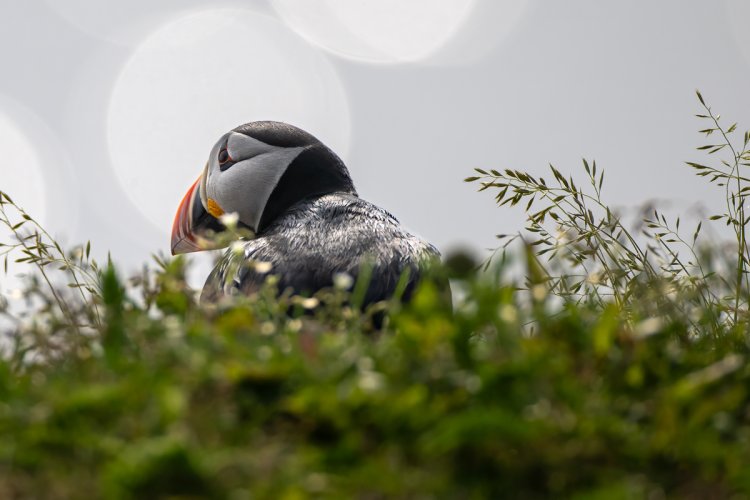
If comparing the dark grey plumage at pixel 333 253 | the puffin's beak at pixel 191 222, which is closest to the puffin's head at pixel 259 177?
the puffin's beak at pixel 191 222

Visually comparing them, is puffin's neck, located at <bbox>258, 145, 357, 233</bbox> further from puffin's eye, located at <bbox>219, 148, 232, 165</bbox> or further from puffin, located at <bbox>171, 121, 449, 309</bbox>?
puffin's eye, located at <bbox>219, 148, 232, 165</bbox>

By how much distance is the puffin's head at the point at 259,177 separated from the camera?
5930 mm

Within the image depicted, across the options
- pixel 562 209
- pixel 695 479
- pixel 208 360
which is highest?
pixel 562 209

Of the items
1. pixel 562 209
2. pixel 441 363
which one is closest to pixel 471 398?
pixel 441 363

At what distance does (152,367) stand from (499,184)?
2711mm

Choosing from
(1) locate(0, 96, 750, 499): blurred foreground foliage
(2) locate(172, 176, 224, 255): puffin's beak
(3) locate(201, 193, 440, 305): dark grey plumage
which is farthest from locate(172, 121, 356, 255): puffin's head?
(1) locate(0, 96, 750, 499): blurred foreground foliage

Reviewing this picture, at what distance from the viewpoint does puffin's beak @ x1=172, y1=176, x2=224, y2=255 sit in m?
6.83

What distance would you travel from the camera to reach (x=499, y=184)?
4.43 metres

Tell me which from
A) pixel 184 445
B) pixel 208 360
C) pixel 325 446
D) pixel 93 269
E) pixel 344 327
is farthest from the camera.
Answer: pixel 93 269

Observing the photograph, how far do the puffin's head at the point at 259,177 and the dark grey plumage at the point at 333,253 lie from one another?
0.80 meters

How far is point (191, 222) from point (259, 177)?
3.23ft

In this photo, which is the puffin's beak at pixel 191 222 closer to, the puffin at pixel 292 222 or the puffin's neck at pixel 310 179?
the puffin at pixel 292 222

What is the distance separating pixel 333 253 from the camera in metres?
4.49

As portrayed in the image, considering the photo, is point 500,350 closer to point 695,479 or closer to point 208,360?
point 695,479
